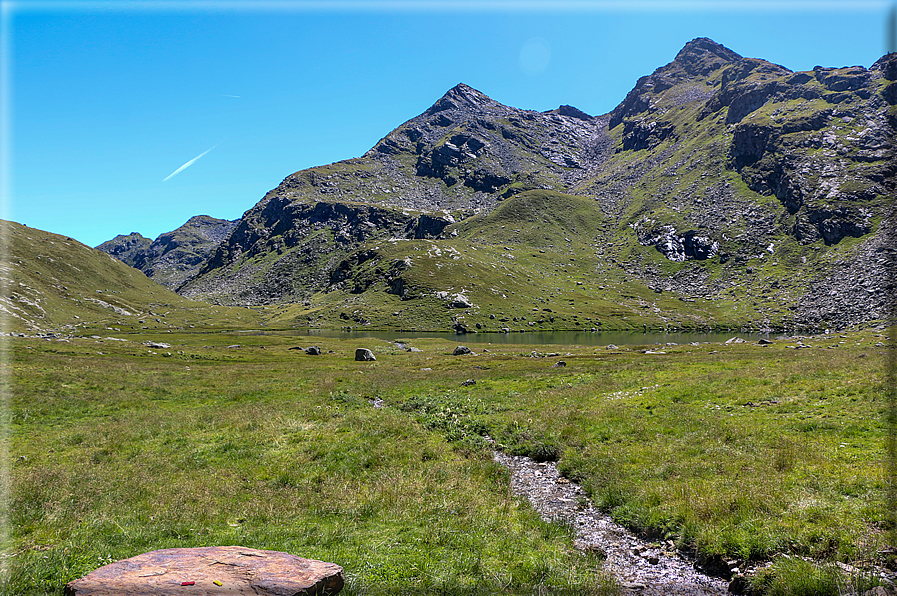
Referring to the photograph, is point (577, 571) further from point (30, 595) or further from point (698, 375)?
point (698, 375)

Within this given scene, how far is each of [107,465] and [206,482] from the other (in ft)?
19.2

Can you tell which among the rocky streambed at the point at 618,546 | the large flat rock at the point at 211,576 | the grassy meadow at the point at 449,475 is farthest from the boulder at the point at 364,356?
the large flat rock at the point at 211,576

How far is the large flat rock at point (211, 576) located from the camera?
741 centimetres

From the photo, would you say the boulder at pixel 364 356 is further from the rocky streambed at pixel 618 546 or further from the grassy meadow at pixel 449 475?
the rocky streambed at pixel 618 546

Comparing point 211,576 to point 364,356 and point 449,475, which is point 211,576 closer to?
point 449,475

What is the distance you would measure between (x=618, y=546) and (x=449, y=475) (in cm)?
744

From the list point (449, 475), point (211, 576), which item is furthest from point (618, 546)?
point (211, 576)

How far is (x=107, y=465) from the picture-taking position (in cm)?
1794

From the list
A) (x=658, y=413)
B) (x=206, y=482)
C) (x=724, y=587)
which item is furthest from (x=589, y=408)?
(x=206, y=482)

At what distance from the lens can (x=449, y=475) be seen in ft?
58.3

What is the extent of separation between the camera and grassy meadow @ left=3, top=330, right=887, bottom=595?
35.4 ft

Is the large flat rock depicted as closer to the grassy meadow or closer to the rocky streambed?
the grassy meadow

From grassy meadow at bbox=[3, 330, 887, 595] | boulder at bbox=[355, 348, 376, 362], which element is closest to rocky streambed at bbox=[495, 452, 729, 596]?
grassy meadow at bbox=[3, 330, 887, 595]

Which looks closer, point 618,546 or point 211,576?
point 211,576
